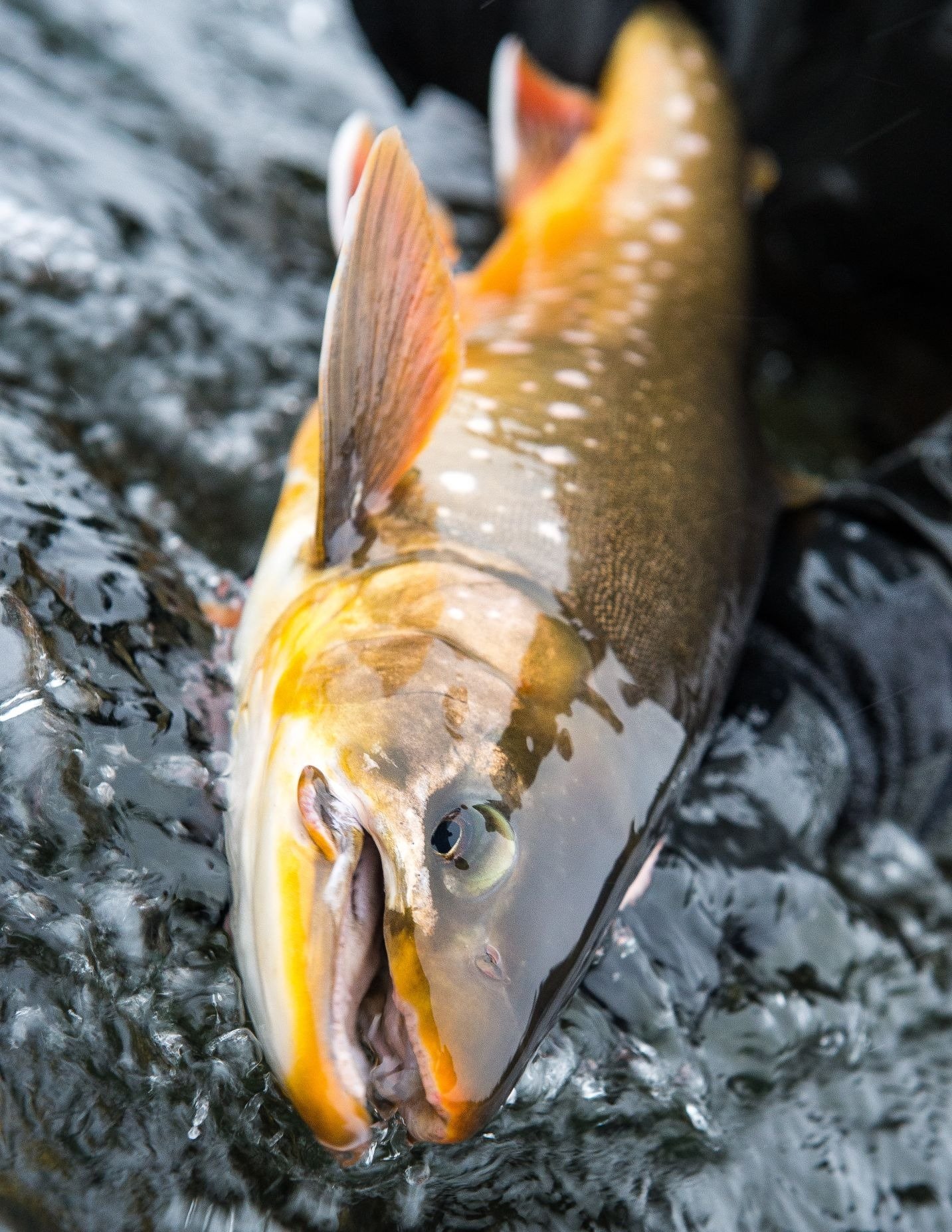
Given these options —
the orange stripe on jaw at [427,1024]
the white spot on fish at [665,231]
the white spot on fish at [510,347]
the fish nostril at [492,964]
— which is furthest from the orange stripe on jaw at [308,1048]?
the white spot on fish at [665,231]

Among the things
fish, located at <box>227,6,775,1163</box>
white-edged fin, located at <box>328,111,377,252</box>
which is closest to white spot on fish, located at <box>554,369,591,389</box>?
fish, located at <box>227,6,775,1163</box>

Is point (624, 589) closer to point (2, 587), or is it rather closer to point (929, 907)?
point (2, 587)

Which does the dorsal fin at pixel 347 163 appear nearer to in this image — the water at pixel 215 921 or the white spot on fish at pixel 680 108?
the water at pixel 215 921

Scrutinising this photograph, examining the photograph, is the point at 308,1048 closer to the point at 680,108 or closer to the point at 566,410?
the point at 566,410

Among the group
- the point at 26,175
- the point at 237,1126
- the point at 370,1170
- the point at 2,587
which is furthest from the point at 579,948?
the point at 26,175

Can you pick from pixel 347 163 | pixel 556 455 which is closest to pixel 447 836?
pixel 556 455

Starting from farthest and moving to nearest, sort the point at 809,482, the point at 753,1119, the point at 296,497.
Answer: the point at 809,482, the point at 296,497, the point at 753,1119

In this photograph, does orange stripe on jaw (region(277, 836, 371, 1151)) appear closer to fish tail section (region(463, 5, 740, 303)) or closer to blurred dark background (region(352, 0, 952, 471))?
fish tail section (region(463, 5, 740, 303))
